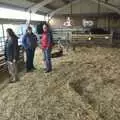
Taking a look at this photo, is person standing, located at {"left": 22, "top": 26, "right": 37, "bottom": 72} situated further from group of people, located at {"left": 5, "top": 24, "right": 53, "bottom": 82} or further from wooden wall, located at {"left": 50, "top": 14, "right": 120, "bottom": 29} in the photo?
wooden wall, located at {"left": 50, "top": 14, "right": 120, "bottom": 29}

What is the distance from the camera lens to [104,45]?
12789 mm

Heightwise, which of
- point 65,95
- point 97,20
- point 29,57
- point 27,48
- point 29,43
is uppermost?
point 97,20

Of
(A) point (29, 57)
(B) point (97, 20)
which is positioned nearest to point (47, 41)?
(A) point (29, 57)

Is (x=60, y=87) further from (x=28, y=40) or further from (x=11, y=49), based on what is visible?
(x=28, y=40)

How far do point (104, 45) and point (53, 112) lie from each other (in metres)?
9.23

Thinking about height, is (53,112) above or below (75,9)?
below

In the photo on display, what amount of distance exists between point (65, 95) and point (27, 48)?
7.89ft

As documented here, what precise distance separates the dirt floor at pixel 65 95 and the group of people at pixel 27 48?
0.28 metres

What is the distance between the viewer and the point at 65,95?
4.83 m

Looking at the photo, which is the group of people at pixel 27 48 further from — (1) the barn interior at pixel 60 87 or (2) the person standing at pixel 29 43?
(1) the barn interior at pixel 60 87

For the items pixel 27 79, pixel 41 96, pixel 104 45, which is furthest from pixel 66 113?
pixel 104 45

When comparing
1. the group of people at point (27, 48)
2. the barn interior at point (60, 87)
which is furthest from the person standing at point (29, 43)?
the barn interior at point (60, 87)

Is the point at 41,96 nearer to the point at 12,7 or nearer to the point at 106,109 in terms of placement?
the point at 106,109

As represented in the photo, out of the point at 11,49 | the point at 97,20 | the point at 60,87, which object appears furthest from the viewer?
the point at 97,20
